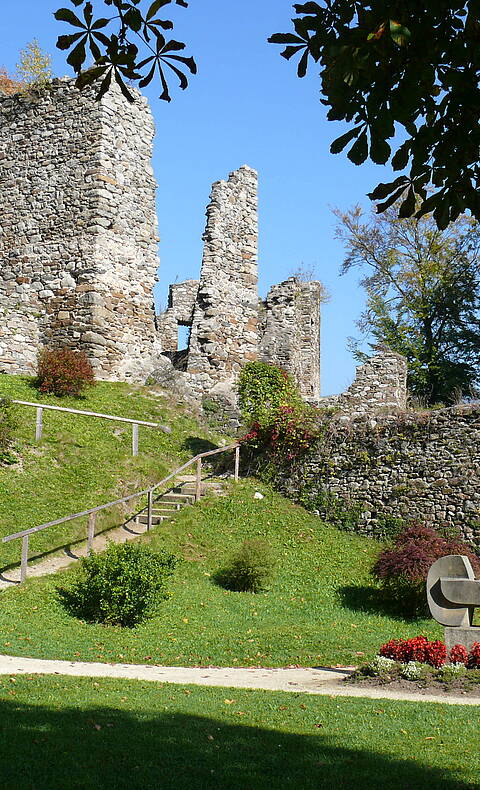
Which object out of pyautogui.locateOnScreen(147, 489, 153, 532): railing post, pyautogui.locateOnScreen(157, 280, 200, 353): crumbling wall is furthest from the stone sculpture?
pyautogui.locateOnScreen(157, 280, 200, 353): crumbling wall

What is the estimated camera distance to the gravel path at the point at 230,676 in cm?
909

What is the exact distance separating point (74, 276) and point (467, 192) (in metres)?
19.6

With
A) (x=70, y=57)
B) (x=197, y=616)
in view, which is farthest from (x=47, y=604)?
(x=70, y=57)

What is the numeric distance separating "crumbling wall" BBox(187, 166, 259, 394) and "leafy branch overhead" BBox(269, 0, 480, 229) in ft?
62.9

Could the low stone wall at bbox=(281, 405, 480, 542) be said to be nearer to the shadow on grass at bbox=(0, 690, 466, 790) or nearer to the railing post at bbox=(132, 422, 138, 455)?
the railing post at bbox=(132, 422, 138, 455)

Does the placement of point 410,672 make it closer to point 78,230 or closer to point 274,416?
point 274,416

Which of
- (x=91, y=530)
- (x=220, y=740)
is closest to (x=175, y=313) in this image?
(x=91, y=530)

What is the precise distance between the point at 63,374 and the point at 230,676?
1223cm

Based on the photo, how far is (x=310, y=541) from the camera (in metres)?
16.7

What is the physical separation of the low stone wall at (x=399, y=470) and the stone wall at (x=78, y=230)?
7277 millimetres

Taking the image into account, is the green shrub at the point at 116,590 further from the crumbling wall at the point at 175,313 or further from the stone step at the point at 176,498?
the crumbling wall at the point at 175,313

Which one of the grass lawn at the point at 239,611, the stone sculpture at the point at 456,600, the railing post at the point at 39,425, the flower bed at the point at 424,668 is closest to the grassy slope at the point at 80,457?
the railing post at the point at 39,425

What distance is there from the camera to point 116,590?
12.0 m

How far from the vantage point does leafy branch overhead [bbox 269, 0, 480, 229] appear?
14.1 feet
